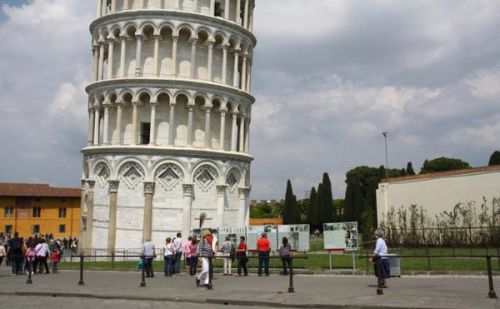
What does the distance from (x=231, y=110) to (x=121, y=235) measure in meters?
11.5

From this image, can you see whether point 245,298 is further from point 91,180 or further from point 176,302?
point 91,180

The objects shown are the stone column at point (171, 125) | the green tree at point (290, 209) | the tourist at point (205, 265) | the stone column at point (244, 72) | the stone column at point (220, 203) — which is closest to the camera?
the tourist at point (205, 265)

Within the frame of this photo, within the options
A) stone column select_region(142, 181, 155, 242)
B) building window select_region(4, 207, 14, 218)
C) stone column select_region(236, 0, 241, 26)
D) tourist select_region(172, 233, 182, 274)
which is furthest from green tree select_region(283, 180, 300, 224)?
tourist select_region(172, 233, 182, 274)

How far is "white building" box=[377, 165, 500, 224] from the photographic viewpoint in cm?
3765

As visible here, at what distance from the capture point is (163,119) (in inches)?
1467

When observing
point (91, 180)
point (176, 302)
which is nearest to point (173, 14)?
point (91, 180)

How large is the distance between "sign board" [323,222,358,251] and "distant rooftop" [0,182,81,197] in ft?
192

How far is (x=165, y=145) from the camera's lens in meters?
36.6

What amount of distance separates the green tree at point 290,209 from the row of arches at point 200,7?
146 ft

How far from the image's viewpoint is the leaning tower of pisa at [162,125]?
1427 inches

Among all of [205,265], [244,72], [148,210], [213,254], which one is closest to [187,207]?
[148,210]

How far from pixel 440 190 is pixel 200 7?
22.2m

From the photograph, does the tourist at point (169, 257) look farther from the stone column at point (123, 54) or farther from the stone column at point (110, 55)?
the stone column at point (110, 55)

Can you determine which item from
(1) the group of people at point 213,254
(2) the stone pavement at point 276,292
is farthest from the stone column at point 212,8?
Answer: (2) the stone pavement at point 276,292
